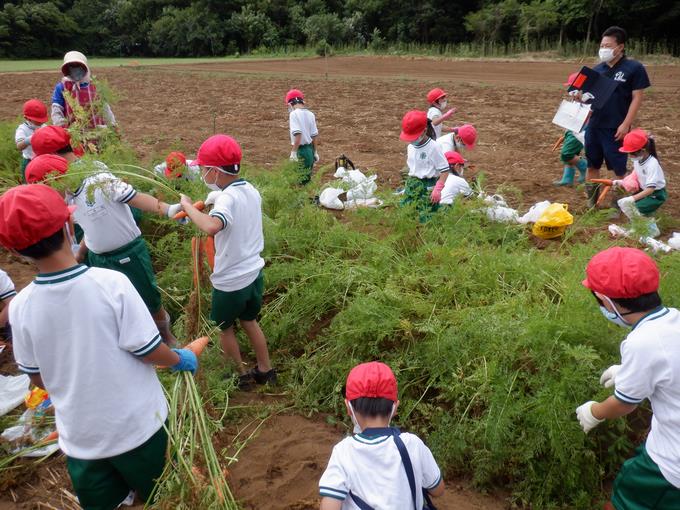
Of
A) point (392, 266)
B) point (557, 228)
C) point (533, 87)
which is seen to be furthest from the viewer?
point (533, 87)

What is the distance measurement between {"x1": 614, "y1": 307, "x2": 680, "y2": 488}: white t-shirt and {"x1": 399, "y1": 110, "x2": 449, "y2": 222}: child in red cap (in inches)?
129

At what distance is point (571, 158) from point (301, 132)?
400 centimetres

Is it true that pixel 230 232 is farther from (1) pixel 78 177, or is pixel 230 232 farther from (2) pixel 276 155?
(2) pixel 276 155

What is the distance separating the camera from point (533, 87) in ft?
58.2

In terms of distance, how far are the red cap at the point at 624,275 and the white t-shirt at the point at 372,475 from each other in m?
1.08

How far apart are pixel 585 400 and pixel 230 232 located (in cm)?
243

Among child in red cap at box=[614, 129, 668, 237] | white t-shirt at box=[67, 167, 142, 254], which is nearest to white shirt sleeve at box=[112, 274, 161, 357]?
white t-shirt at box=[67, 167, 142, 254]

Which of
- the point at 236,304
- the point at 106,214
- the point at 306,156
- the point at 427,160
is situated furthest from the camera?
the point at 306,156

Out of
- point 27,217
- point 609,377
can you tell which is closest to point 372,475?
point 609,377

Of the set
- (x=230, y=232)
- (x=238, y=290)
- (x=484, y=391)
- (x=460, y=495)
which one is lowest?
(x=460, y=495)

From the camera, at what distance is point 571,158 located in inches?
307

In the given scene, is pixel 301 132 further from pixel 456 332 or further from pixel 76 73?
pixel 456 332

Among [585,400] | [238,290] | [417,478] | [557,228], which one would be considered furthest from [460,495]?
[557,228]

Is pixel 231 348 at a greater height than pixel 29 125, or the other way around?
pixel 29 125
